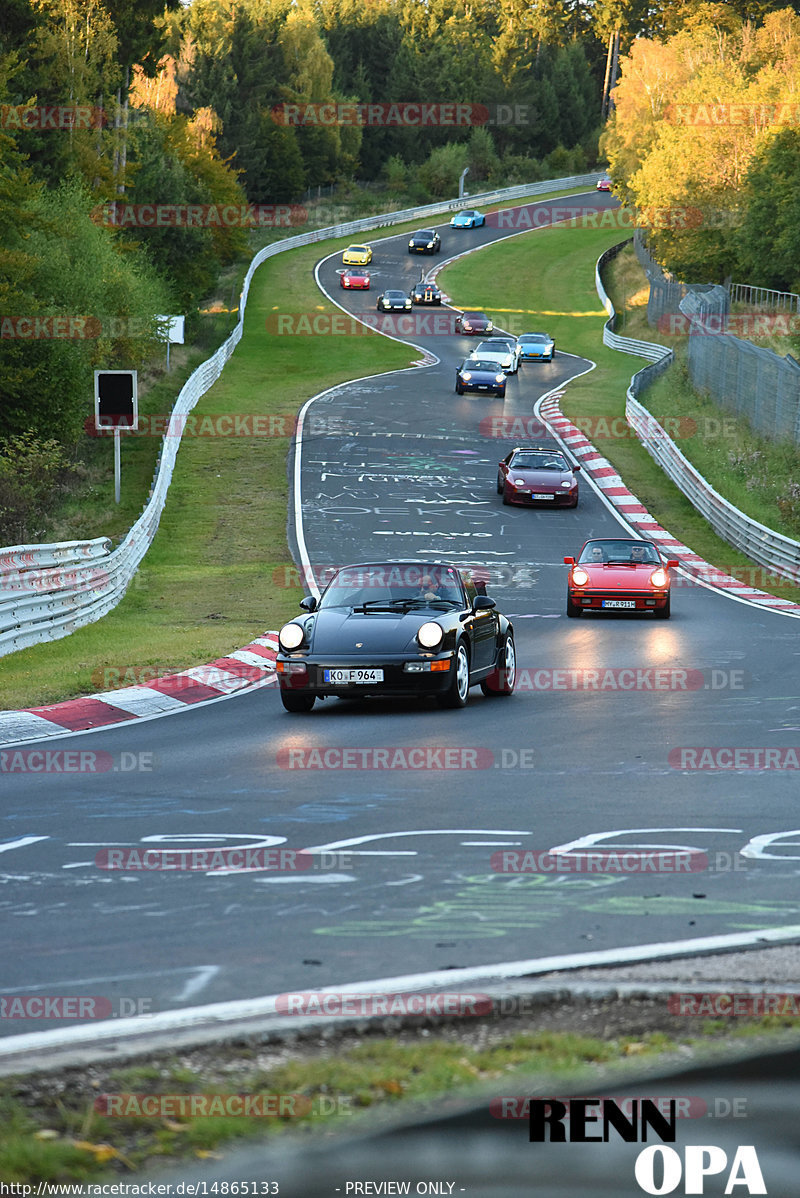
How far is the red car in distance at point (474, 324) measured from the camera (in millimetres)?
71062

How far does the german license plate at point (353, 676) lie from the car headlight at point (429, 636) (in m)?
0.49

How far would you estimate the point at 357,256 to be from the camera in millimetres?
90875

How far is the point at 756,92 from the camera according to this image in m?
69.2

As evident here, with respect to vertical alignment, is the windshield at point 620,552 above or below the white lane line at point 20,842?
below

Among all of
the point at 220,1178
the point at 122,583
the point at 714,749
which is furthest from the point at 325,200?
the point at 220,1178

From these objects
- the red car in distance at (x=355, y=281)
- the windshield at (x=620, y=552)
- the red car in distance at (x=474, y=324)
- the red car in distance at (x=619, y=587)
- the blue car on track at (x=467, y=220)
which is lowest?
the red car in distance at (x=619, y=587)

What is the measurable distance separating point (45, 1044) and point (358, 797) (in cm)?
518

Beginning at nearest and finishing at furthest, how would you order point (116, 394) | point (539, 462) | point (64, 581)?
1. point (64, 581)
2. point (116, 394)
3. point (539, 462)

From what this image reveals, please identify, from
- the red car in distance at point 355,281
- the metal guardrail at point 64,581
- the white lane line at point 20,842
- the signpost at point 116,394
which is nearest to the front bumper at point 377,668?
the metal guardrail at point 64,581

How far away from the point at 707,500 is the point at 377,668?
23.8m

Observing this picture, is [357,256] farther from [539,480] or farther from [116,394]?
[116,394]

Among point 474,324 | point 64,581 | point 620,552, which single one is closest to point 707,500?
point 620,552

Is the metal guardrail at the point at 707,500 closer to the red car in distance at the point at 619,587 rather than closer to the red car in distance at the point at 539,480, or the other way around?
the red car in distance at the point at 539,480

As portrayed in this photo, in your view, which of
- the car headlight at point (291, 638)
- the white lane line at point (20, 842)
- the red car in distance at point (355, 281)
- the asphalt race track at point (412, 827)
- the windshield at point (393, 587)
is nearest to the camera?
the asphalt race track at point (412, 827)
